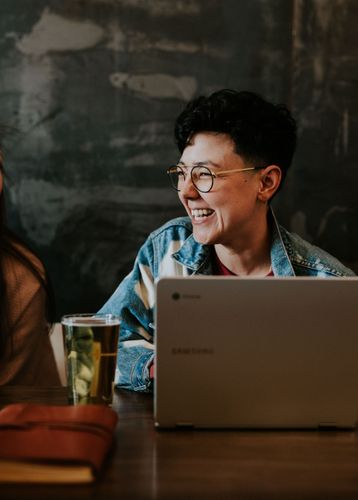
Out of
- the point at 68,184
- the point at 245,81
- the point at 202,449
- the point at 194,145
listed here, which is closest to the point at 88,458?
the point at 202,449

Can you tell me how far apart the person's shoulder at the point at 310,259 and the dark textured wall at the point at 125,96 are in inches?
23.6

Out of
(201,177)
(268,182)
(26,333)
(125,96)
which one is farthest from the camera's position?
(125,96)

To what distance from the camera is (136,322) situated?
1.76m

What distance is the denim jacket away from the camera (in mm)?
1759

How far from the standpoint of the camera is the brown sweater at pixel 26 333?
169cm

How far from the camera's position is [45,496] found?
31.6 inches

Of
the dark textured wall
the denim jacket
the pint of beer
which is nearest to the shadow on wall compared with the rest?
the dark textured wall

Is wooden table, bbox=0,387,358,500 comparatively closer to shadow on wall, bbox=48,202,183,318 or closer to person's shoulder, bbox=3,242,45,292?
person's shoulder, bbox=3,242,45,292

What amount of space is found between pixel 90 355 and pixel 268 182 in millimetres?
990

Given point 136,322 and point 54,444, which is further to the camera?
point 136,322

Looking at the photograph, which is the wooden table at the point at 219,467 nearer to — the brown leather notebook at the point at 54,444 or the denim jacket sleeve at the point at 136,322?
the brown leather notebook at the point at 54,444

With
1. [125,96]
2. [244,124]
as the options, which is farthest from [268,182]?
[125,96]

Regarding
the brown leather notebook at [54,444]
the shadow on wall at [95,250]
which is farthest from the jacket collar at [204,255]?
the brown leather notebook at [54,444]

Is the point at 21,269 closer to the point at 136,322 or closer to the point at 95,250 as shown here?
the point at 136,322
